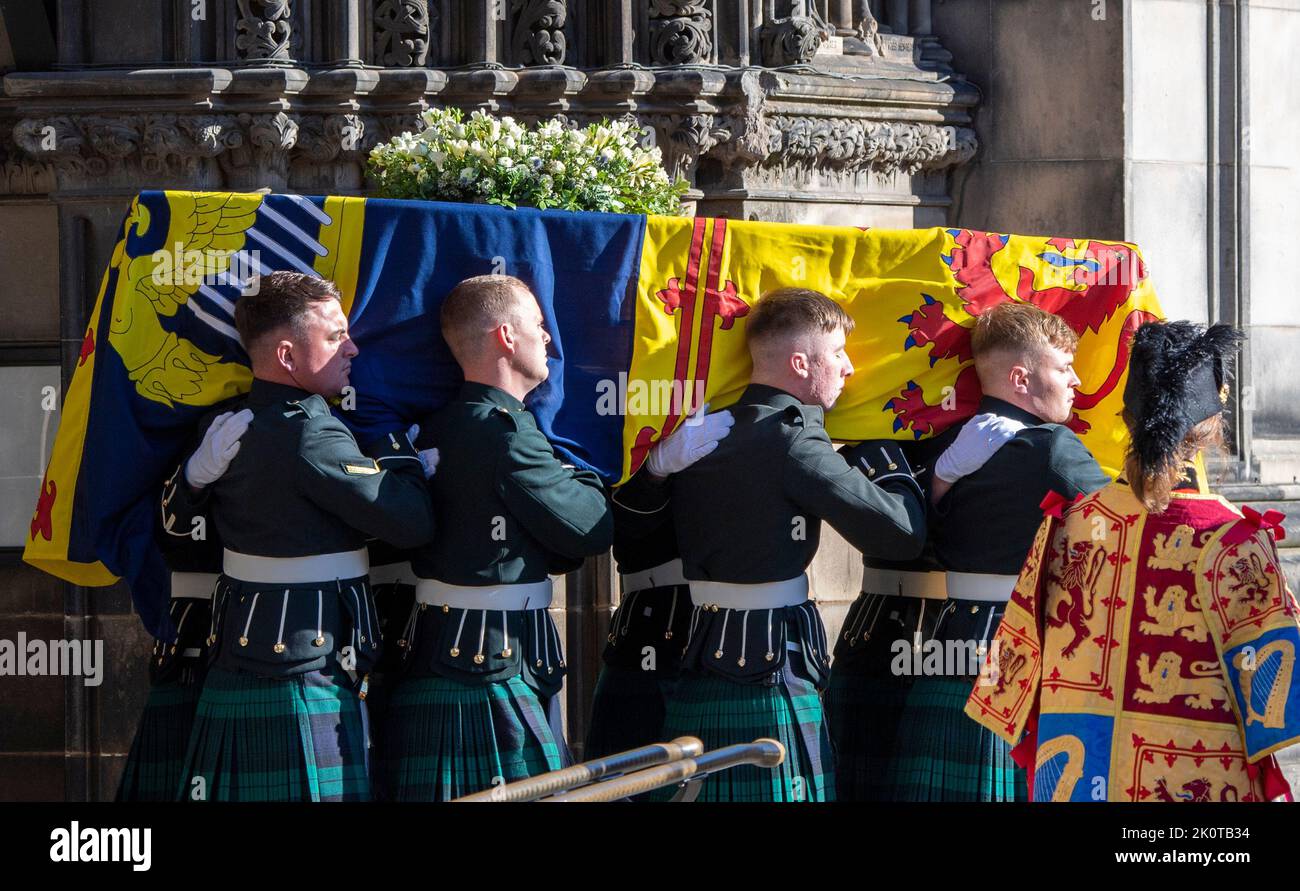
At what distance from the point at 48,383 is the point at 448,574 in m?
2.63

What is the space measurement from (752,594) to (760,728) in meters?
0.37

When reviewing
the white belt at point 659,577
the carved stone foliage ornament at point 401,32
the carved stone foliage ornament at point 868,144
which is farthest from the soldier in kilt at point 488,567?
the carved stone foliage ornament at point 868,144

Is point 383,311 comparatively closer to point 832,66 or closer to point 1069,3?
point 832,66

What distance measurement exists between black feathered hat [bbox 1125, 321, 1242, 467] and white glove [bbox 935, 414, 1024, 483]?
0.97 metres

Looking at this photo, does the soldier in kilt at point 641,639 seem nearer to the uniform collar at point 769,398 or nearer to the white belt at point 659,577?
the white belt at point 659,577

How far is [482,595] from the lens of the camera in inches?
195

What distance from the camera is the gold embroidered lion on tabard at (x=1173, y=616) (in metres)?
4.04

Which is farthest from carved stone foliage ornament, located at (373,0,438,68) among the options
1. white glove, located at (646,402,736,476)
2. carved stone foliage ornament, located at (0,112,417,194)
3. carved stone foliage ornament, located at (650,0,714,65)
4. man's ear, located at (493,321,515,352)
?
white glove, located at (646,402,736,476)

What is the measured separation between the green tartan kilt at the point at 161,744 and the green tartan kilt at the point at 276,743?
0.37 metres

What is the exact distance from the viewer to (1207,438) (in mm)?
4141

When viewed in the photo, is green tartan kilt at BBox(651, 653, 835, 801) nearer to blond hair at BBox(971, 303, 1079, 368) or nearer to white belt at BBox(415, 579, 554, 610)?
white belt at BBox(415, 579, 554, 610)

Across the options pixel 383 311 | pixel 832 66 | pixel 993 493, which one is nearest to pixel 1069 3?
pixel 832 66

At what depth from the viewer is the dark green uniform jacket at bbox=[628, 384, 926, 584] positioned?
5.02m

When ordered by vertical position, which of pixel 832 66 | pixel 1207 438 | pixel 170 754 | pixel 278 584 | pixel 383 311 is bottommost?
pixel 170 754
